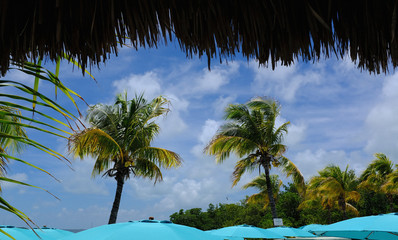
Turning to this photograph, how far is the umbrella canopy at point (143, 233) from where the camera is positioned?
521cm

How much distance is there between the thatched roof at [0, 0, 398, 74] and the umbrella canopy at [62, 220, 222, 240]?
10.8 ft

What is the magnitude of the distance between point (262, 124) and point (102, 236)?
40.8ft

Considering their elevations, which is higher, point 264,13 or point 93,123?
point 93,123

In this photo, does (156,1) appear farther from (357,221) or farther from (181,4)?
(357,221)

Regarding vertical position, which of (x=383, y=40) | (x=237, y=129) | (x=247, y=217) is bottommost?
(x=247, y=217)

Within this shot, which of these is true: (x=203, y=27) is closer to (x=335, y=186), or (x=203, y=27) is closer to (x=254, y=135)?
(x=254, y=135)

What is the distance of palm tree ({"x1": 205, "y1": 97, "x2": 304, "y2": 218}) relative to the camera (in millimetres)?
16766

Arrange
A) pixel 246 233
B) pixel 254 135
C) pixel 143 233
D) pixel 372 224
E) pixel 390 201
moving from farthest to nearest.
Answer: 1. pixel 390 201
2. pixel 254 135
3. pixel 246 233
4. pixel 372 224
5. pixel 143 233

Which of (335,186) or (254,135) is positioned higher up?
(254,135)

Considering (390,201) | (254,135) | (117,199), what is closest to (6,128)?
(117,199)

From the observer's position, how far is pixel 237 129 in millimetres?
16734

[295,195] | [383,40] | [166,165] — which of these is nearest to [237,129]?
[166,165]

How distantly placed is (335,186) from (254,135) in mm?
10271

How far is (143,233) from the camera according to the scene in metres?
5.28
